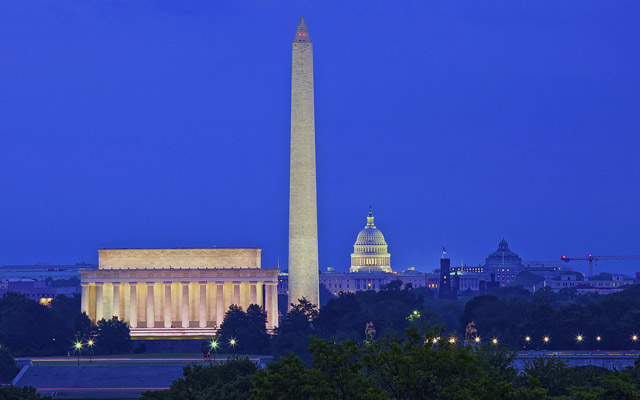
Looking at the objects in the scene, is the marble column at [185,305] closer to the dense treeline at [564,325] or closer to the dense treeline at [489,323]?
the dense treeline at [489,323]

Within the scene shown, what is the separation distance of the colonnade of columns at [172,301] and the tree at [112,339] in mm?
16759

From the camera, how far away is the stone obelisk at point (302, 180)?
15788 cm

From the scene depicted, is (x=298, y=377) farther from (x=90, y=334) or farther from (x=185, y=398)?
(x=90, y=334)

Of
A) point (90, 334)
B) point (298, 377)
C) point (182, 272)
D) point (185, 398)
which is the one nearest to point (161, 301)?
point (182, 272)

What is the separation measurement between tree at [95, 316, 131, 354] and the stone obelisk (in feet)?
69.8

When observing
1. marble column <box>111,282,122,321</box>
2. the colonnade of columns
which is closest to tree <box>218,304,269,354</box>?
the colonnade of columns

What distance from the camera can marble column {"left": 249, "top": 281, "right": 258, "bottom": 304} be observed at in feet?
560

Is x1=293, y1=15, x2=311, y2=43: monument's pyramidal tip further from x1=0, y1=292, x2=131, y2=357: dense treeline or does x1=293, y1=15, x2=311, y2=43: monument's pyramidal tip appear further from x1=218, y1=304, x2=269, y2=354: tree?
x1=0, y1=292, x2=131, y2=357: dense treeline

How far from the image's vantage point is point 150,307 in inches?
6639

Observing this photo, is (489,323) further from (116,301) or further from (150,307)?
(116,301)

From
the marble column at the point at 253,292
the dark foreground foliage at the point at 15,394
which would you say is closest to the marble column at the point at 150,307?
the marble column at the point at 253,292

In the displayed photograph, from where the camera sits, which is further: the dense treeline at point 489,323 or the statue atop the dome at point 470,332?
the statue atop the dome at point 470,332

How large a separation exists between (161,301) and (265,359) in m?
39.7

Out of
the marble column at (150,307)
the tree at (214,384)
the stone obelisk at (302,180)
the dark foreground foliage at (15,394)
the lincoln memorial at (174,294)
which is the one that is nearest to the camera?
the tree at (214,384)
